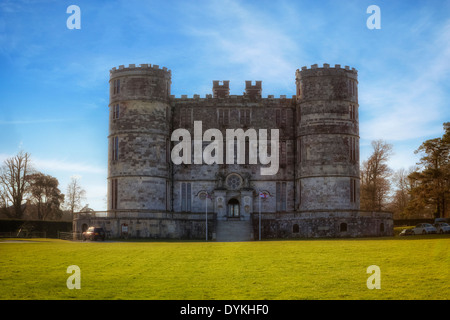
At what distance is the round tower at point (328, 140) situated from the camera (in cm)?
5381

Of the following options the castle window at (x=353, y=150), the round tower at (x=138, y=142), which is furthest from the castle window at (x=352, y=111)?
the round tower at (x=138, y=142)

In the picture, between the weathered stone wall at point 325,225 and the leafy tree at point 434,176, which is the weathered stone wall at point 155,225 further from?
the leafy tree at point 434,176

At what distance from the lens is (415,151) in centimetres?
6525

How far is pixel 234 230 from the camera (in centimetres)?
5219

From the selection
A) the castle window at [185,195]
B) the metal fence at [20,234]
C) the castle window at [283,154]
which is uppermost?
the castle window at [283,154]

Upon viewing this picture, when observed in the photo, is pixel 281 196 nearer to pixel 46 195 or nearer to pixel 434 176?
pixel 434 176

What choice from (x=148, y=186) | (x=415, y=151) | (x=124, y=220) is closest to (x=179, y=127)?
(x=148, y=186)

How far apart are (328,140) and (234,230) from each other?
1198 centimetres

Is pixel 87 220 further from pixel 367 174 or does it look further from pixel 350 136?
pixel 367 174

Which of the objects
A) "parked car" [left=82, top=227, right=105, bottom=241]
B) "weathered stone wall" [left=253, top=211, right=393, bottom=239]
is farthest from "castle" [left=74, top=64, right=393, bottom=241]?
"parked car" [left=82, top=227, right=105, bottom=241]

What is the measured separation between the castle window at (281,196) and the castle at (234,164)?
0.31ft

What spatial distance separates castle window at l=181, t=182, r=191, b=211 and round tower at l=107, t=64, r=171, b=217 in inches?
62.9

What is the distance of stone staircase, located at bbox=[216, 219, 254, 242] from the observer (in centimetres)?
4978

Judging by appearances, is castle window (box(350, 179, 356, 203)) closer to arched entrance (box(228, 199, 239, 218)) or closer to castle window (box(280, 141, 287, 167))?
castle window (box(280, 141, 287, 167))
